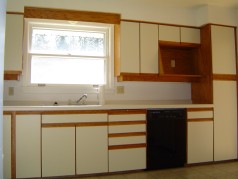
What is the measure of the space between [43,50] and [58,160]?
161cm

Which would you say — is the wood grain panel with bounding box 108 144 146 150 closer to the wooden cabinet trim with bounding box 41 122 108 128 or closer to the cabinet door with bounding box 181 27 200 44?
the wooden cabinet trim with bounding box 41 122 108 128

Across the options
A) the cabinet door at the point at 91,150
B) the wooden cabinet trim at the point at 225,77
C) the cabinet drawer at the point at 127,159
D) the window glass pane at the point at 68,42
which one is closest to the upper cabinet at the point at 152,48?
the wooden cabinet trim at the point at 225,77

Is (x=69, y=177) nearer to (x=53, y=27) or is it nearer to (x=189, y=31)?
(x=53, y=27)

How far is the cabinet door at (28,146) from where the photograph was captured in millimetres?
2438

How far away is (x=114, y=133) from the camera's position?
2703 mm

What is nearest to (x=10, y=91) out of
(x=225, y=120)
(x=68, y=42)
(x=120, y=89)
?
(x=68, y=42)

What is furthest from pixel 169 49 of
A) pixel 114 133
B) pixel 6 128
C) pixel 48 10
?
pixel 6 128

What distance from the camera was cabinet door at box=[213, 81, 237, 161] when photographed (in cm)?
319

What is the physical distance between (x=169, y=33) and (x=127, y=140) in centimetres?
177

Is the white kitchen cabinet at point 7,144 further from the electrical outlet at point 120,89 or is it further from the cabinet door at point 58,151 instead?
the electrical outlet at point 120,89

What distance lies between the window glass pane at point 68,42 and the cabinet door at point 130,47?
42 centimetres

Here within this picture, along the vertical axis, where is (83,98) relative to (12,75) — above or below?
below

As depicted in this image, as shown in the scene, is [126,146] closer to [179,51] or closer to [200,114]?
[200,114]

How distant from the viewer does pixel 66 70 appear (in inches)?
126
